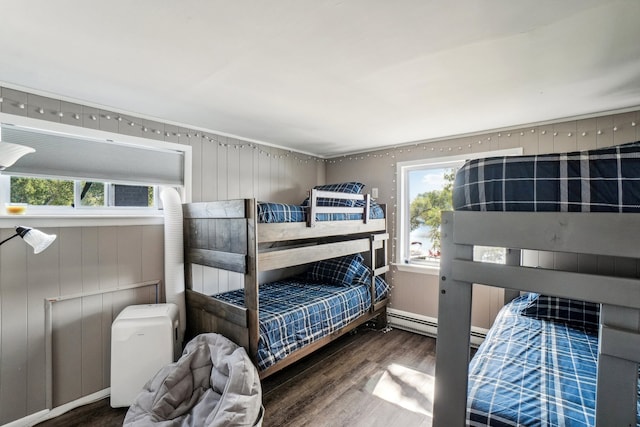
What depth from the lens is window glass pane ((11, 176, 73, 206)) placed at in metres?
2.02

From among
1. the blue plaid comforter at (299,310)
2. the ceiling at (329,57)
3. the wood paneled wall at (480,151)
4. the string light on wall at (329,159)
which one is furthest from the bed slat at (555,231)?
the string light on wall at (329,159)

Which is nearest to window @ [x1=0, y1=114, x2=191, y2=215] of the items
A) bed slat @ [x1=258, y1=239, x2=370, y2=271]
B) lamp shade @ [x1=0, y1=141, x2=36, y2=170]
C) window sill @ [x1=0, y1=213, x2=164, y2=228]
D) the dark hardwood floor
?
window sill @ [x1=0, y1=213, x2=164, y2=228]

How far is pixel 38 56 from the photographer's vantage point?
1569mm

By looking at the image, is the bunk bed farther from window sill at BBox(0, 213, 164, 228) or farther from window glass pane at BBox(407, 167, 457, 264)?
window sill at BBox(0, 213, 164, 228)

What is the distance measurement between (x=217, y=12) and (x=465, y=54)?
1.23m

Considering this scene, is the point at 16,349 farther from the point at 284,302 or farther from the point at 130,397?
the point at 284,302

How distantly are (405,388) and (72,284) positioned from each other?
104 inches

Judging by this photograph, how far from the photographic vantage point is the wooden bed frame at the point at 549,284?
75 cm

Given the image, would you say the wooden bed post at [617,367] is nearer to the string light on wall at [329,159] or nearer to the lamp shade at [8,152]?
the string light on wall at [329,159]

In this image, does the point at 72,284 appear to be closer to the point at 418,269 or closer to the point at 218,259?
the point at 218,259

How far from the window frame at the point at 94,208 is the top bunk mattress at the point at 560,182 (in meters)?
2.48

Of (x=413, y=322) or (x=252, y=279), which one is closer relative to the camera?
(x=252, y=279)

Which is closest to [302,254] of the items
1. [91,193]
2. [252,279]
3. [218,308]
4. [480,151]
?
[252,279]

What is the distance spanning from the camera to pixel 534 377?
1412mm
